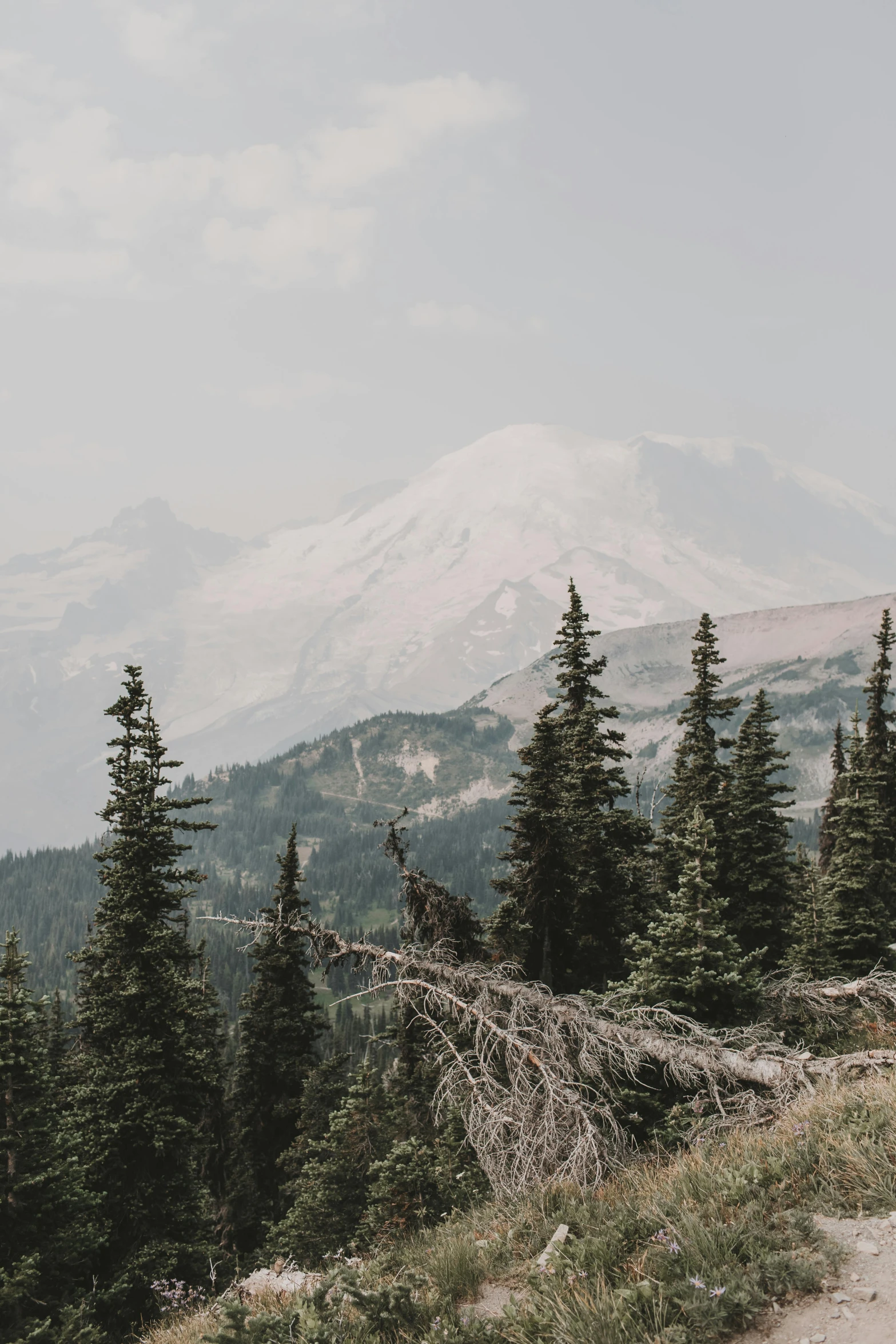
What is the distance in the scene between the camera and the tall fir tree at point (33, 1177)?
47.9 feet

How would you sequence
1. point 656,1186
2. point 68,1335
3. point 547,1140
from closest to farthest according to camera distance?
1. point 656,1186
2. point 547,1140
3. point 68,1335

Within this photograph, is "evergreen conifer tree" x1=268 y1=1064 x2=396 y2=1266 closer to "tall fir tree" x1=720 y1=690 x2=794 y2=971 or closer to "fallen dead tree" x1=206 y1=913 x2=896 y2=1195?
"tall fir tree" x1=720 y1=690 x2=794 y2=971

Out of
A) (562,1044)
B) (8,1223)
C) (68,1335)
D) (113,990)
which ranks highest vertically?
(562,1044)

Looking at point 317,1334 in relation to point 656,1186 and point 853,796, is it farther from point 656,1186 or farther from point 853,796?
point 853,796

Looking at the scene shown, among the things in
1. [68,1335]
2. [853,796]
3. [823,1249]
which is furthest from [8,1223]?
[853,796]

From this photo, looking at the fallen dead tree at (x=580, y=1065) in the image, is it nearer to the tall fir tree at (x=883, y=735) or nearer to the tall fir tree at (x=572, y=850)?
the tall fir tree at (x=572, y=850)

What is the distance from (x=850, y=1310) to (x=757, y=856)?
2358 cm

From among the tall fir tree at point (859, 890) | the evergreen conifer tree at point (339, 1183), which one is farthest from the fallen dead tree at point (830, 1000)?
the evergreen conifer tree at point (339, 1183)

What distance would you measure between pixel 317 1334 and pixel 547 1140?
14.3 feet

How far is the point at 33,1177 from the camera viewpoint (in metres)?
14.5

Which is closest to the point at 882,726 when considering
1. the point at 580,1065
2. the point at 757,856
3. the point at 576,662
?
the point at 757,856

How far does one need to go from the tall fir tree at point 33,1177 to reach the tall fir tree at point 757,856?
20.3 meters

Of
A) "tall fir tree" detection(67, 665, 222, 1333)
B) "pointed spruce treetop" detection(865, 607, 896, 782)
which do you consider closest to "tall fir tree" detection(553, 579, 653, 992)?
"tall fir tree" detection(67, 665, 222, 1333)

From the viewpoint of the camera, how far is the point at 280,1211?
114 ft
